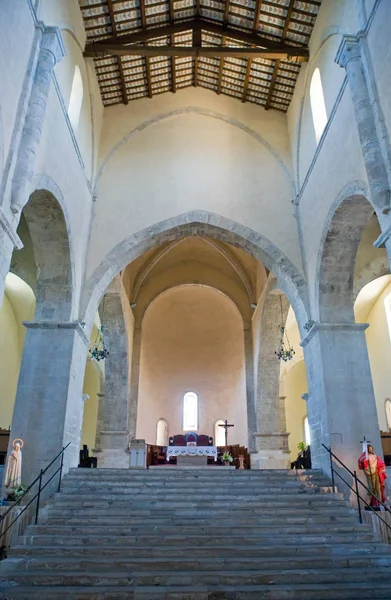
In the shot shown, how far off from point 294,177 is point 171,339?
39.3 ft

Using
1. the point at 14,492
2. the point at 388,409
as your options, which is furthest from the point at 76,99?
the point at 388,409

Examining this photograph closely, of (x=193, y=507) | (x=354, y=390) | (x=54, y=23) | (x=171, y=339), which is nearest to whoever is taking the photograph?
(x=193, y=507)

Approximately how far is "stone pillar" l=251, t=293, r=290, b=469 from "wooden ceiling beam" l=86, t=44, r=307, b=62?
8637 millimetres

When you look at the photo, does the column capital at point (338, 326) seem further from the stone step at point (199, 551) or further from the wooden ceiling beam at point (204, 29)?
the wooden ceiling beam at point (204, 29)

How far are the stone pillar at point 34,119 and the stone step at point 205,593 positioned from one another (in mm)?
5868

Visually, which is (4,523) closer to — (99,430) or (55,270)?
(55,270)

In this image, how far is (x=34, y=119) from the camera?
29.5 ft

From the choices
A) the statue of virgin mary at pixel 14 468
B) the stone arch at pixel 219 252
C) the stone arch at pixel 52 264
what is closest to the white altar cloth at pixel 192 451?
the stone arch at pixel 219 252

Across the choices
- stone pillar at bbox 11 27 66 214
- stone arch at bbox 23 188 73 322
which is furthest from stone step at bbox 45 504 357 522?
stone pillar at bbox 11 27 66 214

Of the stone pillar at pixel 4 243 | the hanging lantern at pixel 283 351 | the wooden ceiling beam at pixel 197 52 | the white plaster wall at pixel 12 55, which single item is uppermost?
the wooden ceiling beam at pixel 197 52

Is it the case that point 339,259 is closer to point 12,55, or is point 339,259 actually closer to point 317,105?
point 317,105

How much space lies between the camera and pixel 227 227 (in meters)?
14.9

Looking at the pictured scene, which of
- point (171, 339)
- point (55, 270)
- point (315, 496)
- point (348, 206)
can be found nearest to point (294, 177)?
point (348, 206)

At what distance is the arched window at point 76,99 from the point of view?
1274 cm
